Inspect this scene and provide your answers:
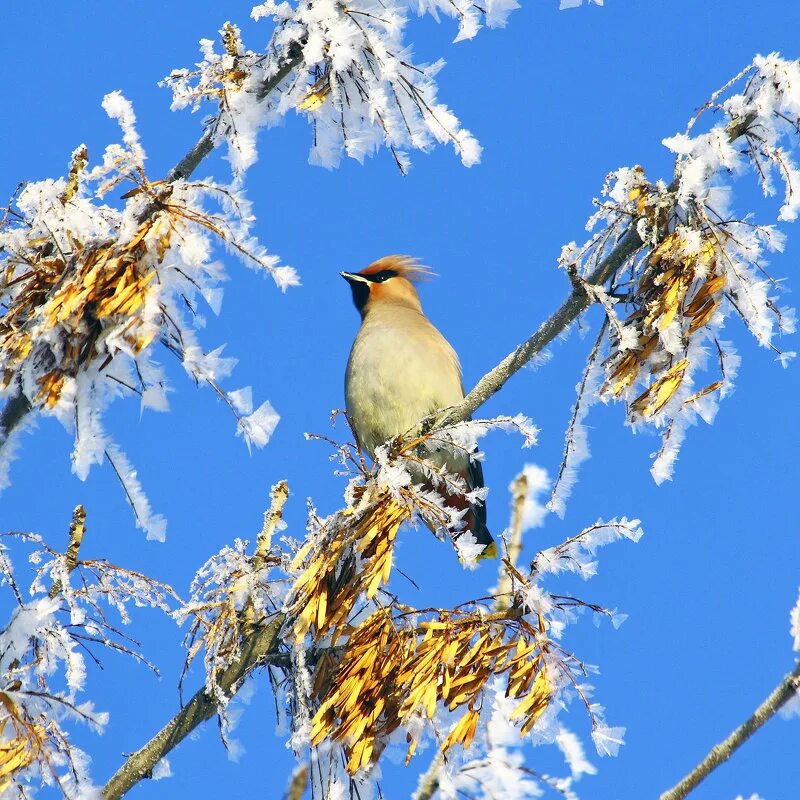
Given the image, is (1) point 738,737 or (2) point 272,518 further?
(2) point 272,518

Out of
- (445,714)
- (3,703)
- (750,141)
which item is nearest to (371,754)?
(445,714)

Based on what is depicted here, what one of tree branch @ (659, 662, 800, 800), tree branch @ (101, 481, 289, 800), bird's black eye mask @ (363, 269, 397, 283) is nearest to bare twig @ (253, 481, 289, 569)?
tree branch @ (101, 481, 289, 800)

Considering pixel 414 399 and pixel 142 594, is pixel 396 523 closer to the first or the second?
pixel 142 594

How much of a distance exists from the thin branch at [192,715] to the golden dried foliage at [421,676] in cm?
24

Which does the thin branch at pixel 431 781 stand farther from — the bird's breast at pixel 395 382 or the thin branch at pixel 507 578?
the bird's breast at pixel 395 382

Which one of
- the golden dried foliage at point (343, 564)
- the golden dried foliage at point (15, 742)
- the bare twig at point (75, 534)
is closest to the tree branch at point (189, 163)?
the bare twig at point (75, 534)

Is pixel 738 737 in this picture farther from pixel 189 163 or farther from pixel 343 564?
pixel 189 163

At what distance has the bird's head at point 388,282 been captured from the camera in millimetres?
6289

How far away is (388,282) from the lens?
252 inches

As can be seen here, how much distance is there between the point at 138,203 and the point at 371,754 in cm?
123

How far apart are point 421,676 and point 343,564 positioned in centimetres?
37

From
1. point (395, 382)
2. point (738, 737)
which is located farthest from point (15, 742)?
point (395, 382)

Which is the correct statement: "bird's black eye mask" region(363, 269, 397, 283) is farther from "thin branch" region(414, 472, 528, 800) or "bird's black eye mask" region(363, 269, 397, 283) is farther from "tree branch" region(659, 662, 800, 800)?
"tree branch" region(659, 662, 800, 800)

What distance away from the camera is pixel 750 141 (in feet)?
9.39
